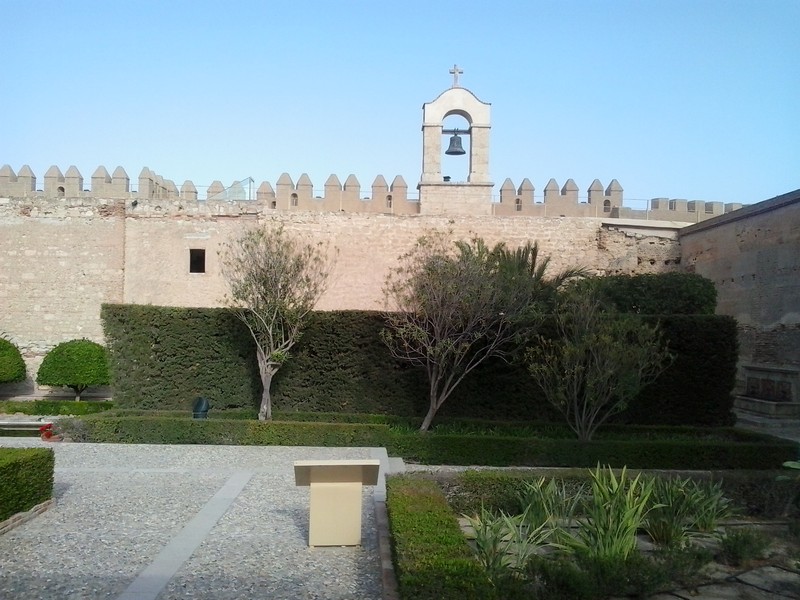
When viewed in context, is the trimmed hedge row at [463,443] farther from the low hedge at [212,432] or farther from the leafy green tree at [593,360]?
the leafy green tree at [593,360]

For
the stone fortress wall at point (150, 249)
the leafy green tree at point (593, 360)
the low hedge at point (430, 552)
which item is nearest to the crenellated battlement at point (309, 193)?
the stone fortress wall at point (150, 249)

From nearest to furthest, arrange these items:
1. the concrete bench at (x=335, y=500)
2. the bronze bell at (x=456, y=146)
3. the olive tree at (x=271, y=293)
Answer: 1. the concrete bench at (x=335, y=500)
2. the olive tree at (x=271, y=293)
3. the bronze bell at (x=456, y=146)

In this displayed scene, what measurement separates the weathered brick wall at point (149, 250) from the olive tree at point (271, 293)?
226 inches

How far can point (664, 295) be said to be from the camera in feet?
48.6

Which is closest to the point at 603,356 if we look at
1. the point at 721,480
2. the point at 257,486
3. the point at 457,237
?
the point at 721,480

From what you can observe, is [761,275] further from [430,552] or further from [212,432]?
[430,552]

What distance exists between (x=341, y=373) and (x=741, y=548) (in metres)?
8.39

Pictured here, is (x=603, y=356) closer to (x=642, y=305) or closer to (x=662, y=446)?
(x=662, y=446)

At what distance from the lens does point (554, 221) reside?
1869 centimetres

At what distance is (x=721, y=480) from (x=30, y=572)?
19.5 ft

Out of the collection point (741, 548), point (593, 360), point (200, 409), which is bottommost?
point (200, 409)

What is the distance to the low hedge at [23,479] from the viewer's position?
222 inches

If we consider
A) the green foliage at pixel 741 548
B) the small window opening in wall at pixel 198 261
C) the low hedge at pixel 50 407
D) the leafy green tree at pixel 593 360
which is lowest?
the low hedge at pixel 50 407

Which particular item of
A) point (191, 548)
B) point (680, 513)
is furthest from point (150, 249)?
point (680, 513)
